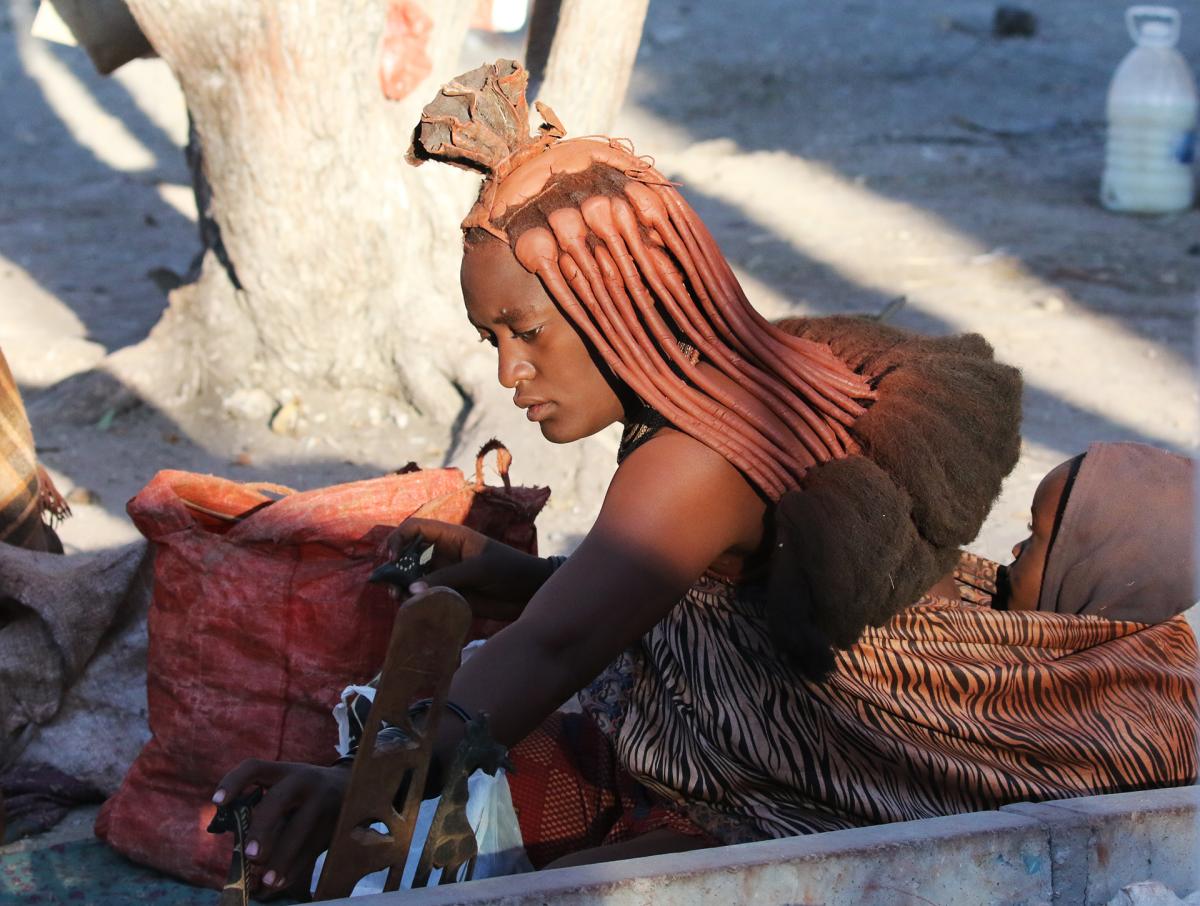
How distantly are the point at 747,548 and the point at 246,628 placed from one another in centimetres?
106

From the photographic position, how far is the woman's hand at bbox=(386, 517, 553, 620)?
7.91 ft

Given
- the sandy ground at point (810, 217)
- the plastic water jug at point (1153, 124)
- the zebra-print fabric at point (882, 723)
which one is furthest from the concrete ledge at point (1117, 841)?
the plastic water jug at point (1153, 124)

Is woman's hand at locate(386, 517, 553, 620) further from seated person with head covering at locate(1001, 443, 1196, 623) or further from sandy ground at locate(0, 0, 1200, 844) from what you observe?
sandy ground at locate(0, 0, 1200, 844)

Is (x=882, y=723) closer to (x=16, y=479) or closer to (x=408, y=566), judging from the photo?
(x=408, y=566)

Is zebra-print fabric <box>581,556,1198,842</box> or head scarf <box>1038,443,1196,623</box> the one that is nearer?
zebra-print fabric <box>581,556,1198,842</box>

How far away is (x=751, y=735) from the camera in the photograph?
2.03 metres

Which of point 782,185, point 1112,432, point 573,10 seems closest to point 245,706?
point 573,10

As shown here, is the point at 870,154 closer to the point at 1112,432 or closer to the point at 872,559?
the point at 1112,432

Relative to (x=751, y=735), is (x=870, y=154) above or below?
below

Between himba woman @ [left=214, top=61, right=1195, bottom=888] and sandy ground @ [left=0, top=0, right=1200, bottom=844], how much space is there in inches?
61.0

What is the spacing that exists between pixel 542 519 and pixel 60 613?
1.91 metres

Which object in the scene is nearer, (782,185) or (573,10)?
(573,10)

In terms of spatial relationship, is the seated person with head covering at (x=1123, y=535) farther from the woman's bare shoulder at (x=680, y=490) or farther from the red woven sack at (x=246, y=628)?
the red woven sack at (x=246, y=628)

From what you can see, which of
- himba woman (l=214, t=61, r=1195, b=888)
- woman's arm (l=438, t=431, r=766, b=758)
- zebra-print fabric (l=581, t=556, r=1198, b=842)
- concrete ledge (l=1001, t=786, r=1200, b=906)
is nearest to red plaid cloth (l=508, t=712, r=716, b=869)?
himba woman (l=214, t=61, r=1195, b=888)
